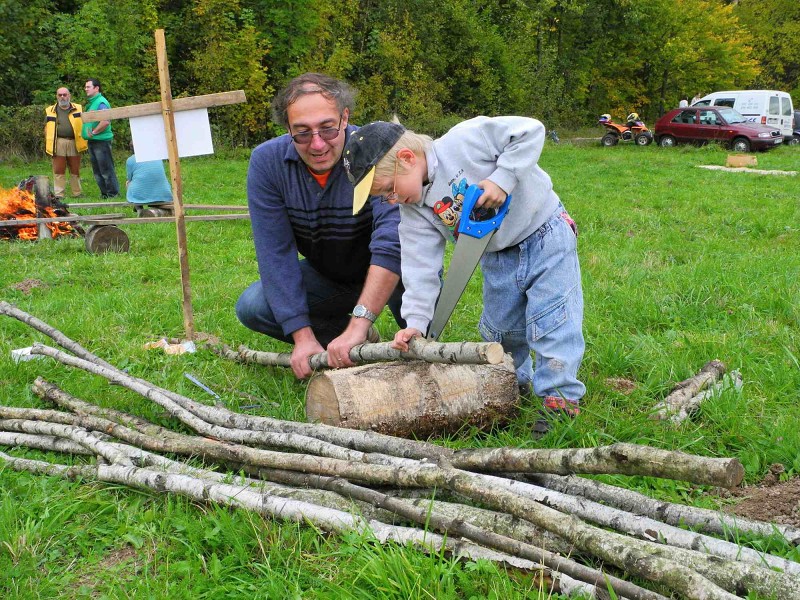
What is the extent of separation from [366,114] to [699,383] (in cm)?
2391

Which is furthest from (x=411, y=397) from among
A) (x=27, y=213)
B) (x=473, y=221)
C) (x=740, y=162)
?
(x=740, y=162)

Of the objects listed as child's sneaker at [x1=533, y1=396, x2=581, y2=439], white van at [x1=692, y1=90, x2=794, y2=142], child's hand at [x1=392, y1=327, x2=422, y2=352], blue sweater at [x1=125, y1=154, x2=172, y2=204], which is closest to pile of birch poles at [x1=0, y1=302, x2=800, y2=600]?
child's hand at [x1=392, y1=327, x2=422, y2=352]

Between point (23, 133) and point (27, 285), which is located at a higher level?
point (23, 133)

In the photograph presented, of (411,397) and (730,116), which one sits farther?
(730,116)

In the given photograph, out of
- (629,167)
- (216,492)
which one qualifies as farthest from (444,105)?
(216,492)

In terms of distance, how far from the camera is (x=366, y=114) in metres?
26.5

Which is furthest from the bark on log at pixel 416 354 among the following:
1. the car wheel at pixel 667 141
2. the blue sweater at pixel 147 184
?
the car wheel at pixel 667 141

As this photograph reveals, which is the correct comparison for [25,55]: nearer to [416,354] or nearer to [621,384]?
[416,354]

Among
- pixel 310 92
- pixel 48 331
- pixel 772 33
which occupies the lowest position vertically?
pixel 48 331

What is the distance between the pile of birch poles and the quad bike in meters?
24.5

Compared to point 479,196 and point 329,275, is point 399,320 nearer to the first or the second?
point 329,275

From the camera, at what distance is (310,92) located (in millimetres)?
3705

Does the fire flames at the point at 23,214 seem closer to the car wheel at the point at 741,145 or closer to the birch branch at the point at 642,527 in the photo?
the birch branch at the point at 642,527

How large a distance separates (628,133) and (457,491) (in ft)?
82.8
